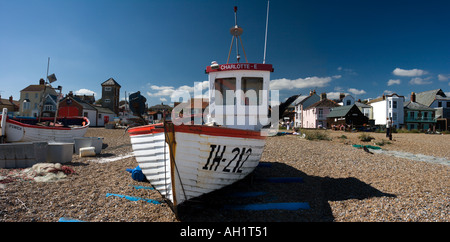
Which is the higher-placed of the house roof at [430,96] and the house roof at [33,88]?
the house roof at [33,88]

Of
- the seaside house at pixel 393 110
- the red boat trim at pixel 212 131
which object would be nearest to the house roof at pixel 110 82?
the red boat trim at pixel 212 131

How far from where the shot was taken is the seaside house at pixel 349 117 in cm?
3569

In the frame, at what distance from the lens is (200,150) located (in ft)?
13.4

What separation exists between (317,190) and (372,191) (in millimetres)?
1337

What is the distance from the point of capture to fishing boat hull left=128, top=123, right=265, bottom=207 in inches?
156

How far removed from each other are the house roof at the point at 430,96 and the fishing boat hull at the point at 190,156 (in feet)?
202

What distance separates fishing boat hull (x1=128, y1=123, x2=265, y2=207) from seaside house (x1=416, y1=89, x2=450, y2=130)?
5202 cm

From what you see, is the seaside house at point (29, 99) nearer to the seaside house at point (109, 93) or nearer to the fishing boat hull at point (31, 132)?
the seaside house at point (109, 93)

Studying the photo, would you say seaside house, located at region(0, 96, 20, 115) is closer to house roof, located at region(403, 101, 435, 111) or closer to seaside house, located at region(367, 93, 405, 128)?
seaside house, located at region(367, 93, 405, 128)

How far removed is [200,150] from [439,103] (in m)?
62.7

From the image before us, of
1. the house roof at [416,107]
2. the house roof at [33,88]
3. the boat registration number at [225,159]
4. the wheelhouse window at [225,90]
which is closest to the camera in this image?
the boat registration number at [225,159]

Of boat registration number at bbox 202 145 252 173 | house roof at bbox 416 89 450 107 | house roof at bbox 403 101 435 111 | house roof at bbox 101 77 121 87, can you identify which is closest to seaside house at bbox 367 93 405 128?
house roof at bbox 403 101 435 111

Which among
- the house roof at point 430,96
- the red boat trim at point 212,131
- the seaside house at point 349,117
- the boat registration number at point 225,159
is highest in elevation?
the house roof at point 430,96

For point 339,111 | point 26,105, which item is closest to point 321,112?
point 339,111
